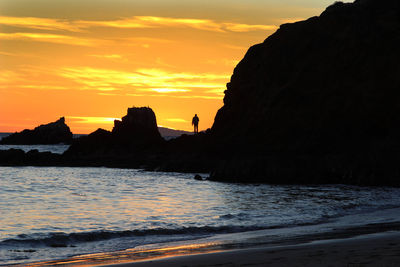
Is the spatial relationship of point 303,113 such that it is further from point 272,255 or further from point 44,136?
point 44,136

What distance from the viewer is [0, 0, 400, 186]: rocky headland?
121ft

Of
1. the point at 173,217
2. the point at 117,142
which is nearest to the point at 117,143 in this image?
the point at 117,142

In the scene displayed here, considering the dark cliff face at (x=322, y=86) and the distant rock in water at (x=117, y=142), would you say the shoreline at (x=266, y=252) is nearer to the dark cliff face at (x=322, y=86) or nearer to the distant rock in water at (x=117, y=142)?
the dark cliff face at (x=322, y=86)

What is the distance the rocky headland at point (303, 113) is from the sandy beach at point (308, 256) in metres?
24.3

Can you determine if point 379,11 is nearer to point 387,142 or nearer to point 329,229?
point 387,142

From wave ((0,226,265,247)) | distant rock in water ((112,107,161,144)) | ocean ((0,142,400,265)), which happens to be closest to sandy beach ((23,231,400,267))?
Answer: ocean ((0,142,400,265))

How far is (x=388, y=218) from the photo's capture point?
16.4m

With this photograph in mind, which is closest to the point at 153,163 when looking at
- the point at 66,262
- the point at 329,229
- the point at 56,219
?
the point at 56,219

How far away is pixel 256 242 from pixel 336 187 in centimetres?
2010

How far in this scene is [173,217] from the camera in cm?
1792

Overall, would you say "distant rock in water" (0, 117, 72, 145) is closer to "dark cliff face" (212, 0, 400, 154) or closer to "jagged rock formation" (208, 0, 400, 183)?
"dark cliff face" (212, 0, 400, 154)

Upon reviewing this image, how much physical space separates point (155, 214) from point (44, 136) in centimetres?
10620

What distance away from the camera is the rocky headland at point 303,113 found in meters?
36.9

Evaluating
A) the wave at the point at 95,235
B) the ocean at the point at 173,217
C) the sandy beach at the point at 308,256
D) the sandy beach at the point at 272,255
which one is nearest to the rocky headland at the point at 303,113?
the ocean at the point at 173,217
